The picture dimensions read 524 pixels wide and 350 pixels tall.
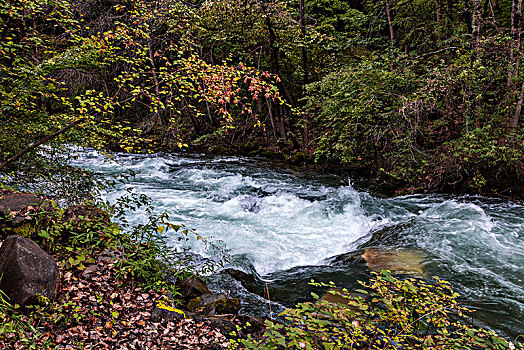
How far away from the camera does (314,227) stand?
7621mm

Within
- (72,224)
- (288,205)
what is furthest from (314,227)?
(72,224)

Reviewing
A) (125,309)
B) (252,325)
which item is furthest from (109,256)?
(252,325)

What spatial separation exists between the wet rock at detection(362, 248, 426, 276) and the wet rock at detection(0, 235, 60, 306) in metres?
4.82

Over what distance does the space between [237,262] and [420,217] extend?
16.3ft

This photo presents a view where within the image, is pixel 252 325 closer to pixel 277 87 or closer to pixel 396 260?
pixel 396 260

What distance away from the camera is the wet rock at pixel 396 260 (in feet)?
16.5

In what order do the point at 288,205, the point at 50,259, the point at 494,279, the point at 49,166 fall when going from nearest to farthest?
the point at 50,259
the point at 49,166
the point at 494,279
the point at 288,205

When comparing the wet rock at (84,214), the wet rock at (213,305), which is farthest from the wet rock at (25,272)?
the wet rock at (213,305)

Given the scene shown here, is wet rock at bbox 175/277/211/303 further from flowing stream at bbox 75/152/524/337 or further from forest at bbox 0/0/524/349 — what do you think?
flowing stream at bbox 75/152/524/337

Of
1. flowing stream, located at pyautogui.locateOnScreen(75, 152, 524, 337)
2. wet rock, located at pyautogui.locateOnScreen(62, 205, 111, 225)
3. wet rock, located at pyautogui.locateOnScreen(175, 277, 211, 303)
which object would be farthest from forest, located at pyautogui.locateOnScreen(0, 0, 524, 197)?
wet rock, located at pyautogui.locateOnScreen(175, 277, 211, 303)

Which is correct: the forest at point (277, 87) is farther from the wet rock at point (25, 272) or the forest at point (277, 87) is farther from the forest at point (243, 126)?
the wet rock at point (25, 272)

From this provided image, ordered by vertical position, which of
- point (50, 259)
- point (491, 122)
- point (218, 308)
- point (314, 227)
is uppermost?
point (491, 122)

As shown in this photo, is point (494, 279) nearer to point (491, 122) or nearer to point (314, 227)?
point (314, 227)

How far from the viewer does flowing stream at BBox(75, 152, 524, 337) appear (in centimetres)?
477
